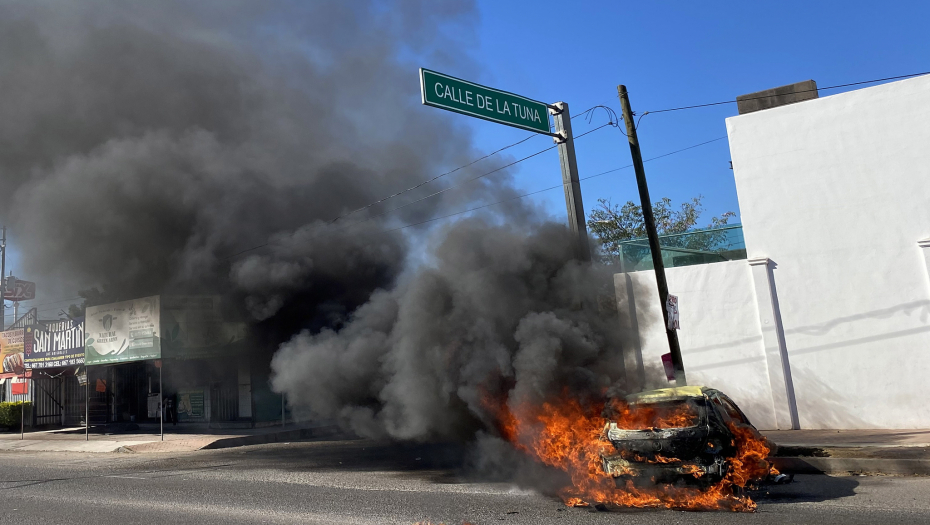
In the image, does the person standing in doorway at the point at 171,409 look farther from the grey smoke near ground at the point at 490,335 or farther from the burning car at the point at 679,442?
the burning car at the point at 679,442

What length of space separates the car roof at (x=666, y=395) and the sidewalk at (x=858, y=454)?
1.81m

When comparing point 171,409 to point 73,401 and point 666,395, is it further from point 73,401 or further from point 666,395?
point 666,395

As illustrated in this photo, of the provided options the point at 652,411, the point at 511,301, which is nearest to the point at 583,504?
the point at 652,411

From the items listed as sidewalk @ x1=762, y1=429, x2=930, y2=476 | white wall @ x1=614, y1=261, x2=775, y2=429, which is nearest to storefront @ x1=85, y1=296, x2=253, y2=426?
white wall @ x1=614, y1=261, x2=775, y2=429

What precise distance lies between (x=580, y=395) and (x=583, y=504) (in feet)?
5.36

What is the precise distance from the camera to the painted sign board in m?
18.5

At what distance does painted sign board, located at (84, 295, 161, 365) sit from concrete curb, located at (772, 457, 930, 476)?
1579 centimetres

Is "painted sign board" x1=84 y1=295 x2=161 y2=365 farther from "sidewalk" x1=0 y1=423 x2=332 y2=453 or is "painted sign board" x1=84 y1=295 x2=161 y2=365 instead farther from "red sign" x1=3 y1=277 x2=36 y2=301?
"red sign" x1=3 y1=277 x2=36 y2=301

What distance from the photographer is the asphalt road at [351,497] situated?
6.57 meters

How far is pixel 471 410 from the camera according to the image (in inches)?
373

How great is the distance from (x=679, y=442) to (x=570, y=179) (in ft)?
14.7

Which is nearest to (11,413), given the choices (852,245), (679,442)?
(679,442)

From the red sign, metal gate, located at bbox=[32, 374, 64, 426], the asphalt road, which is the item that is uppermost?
the red sign

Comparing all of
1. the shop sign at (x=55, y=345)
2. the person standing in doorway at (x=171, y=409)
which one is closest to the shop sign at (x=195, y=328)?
the person standing in doorway at (x=171, y=409)
